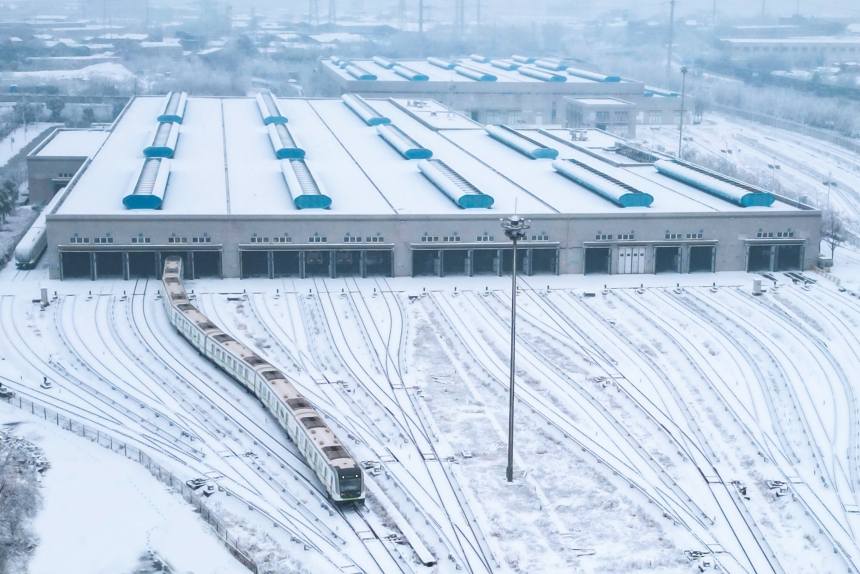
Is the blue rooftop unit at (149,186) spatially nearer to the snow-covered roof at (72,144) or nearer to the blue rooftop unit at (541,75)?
the snow-covered roof at (72,144)

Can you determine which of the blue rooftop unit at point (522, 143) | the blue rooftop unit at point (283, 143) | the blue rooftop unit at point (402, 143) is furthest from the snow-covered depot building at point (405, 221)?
the blue rooftop unit at point (522, 143)

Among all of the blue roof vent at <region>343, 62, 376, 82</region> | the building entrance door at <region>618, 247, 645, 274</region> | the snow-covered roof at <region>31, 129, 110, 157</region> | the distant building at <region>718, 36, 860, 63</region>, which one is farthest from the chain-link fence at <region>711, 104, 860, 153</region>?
the snow-covered roof at <region>31, 129, 110, 157</region>

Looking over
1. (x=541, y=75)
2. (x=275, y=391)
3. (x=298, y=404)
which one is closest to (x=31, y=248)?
(x=275, y=391)

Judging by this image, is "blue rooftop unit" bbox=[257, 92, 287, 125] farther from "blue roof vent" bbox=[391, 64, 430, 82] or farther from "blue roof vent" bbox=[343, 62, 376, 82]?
"blue roof vent" bbox=[391, 64, 430, 82]

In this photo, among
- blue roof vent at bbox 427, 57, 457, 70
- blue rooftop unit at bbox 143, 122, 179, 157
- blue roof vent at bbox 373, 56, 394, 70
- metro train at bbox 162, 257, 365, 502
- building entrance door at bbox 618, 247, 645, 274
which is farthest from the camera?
blue roof vent at bbox 373, 56, 394, 70

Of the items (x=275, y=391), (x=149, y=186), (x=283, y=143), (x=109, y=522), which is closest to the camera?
(x=109, y=522)

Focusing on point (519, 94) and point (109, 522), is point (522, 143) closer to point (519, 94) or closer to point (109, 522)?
point (519, 94)
